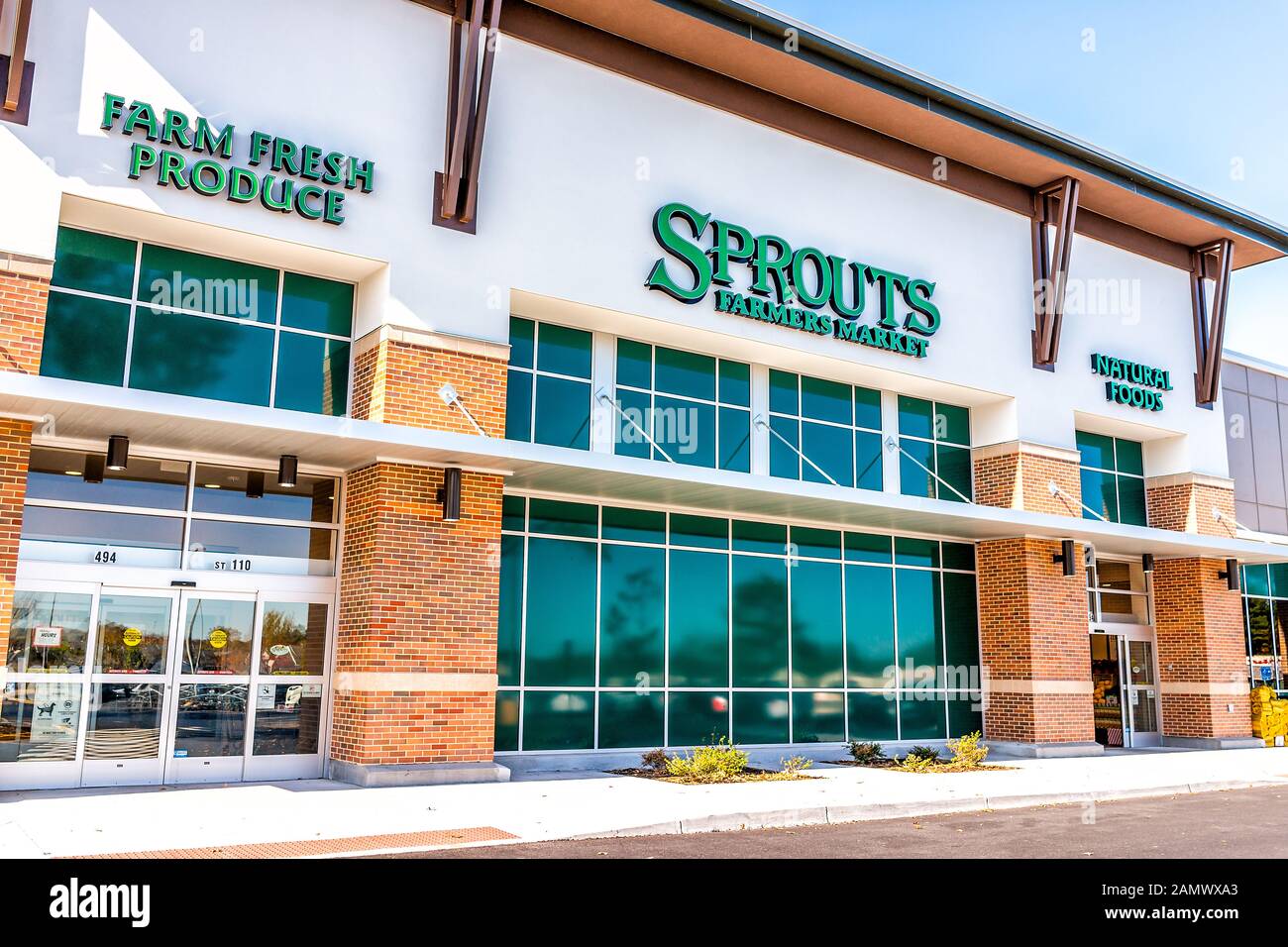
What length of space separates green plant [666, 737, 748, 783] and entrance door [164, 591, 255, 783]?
5.64 meters

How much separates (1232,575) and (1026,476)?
665 centimetres

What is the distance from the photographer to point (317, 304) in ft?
48.8

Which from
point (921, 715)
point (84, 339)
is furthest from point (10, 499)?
point (921, 715)

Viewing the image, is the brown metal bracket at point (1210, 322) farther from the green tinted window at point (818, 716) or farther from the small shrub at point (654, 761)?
the small shrub at point (654, 761)

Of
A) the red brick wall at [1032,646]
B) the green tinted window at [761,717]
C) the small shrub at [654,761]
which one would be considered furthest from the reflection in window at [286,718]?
the red brick wall at [1032,646]

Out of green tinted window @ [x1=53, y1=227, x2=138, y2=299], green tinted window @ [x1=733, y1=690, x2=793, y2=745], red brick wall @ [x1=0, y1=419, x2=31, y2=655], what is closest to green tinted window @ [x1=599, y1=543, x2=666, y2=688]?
green tinted window @ [x1=733, y1=690, x2=793, y2=745]

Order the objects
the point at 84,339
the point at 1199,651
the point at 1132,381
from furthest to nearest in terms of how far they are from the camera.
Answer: the point at 1199,651, the point at 1132,381, the point at 84,339

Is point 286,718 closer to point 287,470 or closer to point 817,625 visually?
point 287,470

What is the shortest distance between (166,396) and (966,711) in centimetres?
1527

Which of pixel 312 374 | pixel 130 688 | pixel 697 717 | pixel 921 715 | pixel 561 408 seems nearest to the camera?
pixel 130 688

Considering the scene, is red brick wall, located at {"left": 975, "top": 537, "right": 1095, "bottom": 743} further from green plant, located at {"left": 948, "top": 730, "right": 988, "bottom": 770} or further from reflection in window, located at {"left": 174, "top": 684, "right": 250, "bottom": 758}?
reflection in window, located at {"left": 174, "top": 684, "right": 250, "bottom": 758}

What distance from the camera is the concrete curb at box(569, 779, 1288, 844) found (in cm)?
1120

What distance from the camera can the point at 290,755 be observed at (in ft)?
46.6

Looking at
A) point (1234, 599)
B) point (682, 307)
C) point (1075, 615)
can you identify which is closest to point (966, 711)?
point (1075, 615)
